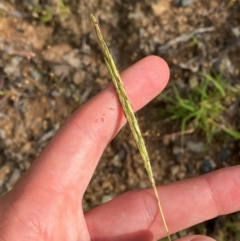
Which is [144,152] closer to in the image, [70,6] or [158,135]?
[158,135]

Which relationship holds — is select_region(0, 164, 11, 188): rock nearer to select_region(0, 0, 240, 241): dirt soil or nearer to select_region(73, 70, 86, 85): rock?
select_region(0, 0, 240, 241): dirt soil

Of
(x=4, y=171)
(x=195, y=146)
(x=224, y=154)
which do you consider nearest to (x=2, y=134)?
(x=4, y=171)

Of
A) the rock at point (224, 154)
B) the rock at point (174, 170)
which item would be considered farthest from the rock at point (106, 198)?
the rock at point (224, 154)

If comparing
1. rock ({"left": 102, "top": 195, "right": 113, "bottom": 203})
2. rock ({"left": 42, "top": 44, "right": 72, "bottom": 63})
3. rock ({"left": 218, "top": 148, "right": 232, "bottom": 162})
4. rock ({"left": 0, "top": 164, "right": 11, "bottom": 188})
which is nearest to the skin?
rock ({"left": 102, "top": 195, "right": 113, "bottom": 203})

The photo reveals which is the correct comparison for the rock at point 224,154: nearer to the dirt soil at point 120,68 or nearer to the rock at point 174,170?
the dirt soil at point 120,68

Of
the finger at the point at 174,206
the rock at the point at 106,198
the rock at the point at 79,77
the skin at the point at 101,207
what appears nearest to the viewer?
the skin at the point at 101,207

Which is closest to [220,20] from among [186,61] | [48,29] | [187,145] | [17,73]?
[186,61]

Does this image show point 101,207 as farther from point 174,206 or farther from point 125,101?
point 125,101
